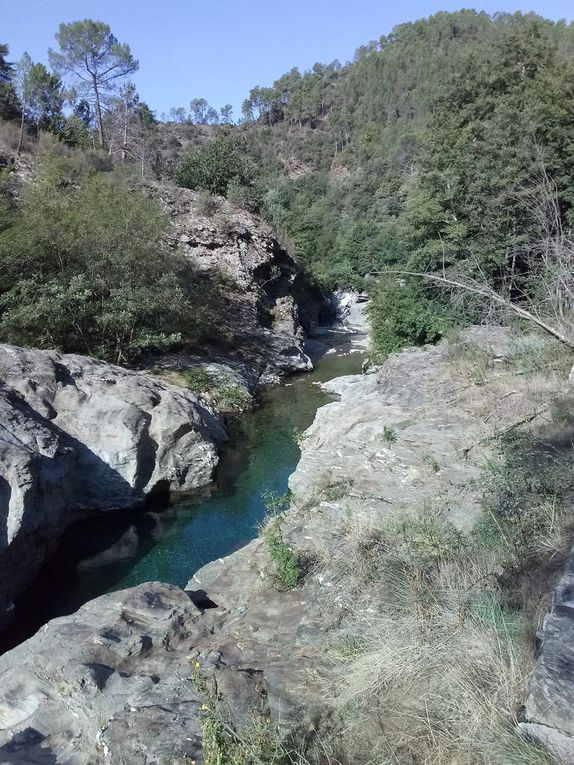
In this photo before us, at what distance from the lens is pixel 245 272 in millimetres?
23281

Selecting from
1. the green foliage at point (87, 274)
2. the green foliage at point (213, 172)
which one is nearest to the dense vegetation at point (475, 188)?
the green foliage at point (87, 274)

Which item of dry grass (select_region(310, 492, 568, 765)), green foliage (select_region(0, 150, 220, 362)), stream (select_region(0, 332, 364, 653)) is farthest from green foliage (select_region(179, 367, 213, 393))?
dry grass (select_region(310, 492, 568, 765))

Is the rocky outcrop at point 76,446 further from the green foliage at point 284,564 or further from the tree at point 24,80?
the tree at point 24,80

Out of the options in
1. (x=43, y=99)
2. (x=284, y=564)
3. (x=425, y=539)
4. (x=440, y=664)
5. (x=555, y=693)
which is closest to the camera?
(x=555, y=693)

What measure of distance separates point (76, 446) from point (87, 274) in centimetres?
685

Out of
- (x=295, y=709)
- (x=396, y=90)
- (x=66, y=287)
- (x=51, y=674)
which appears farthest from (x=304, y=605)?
(x=396, y=90)

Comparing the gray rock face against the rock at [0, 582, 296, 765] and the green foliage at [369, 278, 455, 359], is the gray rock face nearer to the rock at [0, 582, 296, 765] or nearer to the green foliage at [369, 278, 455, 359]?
the rock at [0, 582, 296, 765]

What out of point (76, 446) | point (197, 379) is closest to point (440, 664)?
point (76, 446)

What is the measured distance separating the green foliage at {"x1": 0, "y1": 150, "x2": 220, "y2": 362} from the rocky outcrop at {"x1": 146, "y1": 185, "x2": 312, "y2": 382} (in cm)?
285

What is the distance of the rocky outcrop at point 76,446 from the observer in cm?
760

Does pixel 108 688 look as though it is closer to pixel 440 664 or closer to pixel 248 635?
pixel 248 635

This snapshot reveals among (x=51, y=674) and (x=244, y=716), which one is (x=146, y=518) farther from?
(x=244, y=716)

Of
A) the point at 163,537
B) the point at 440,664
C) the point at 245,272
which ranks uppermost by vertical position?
the point at 245,272

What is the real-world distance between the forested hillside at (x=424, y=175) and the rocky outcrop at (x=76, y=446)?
5916 millimetres
